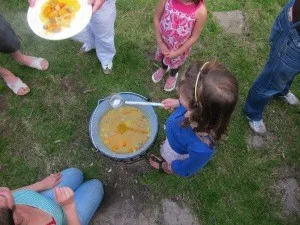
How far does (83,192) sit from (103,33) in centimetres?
138

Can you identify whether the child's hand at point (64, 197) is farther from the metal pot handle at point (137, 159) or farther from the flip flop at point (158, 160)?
the flip flop at point (158, 160)

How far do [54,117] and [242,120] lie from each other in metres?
1.84

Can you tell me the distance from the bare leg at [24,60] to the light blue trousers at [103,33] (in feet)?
1.38

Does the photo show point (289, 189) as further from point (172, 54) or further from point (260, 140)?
point (172, 54)

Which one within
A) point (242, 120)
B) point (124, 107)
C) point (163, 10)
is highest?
point (163, 10)

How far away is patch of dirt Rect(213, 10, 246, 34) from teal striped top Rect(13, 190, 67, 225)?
268cm

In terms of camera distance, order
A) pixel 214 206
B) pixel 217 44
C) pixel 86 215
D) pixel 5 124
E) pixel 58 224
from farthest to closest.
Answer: pixel 217 44
pixel 5 124
pixel 214 206
pixel 86 215
pixel 58 224

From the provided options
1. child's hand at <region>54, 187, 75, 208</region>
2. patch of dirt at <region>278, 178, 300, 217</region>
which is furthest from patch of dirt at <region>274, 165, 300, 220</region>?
child's hand at <region>54, 187, 75, 208</region>

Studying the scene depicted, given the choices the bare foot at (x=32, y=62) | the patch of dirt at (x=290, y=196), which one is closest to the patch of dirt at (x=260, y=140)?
the patch of dirt at (x=290, y=196)

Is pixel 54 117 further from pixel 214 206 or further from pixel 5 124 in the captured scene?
pixel 214 206

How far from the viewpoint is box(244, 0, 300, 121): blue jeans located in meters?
2.37

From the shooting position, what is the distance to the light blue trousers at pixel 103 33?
9.67ft

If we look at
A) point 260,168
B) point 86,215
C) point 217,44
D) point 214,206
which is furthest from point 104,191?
point 217,44

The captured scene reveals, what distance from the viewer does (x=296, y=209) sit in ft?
10.2
